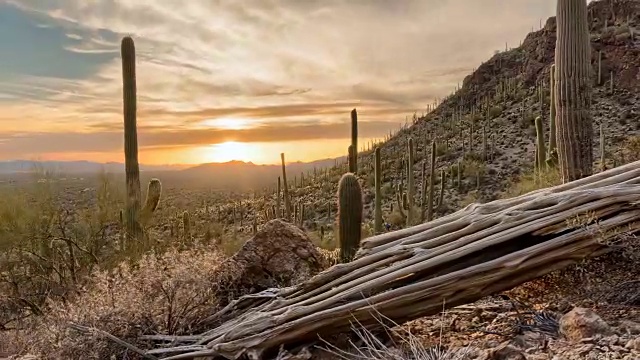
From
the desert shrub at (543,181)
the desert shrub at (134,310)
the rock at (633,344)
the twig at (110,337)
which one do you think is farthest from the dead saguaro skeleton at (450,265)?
the desert shrub at (543,181)

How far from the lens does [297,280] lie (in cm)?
637

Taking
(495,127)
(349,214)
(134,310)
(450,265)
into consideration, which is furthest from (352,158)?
(495,127)

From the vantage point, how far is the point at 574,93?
8.26 m

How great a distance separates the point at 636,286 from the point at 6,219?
1267cm

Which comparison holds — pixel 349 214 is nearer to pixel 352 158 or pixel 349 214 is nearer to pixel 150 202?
pixel 150 202

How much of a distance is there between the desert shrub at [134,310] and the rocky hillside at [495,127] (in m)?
18.4

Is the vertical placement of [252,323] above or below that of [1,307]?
above

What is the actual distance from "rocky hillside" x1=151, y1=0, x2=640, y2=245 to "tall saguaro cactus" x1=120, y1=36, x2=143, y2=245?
12.9m

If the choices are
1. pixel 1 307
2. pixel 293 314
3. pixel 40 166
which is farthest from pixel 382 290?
pixel 40 166

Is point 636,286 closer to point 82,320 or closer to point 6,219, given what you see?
point 82,320

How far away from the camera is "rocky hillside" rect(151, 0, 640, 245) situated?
27.5 m


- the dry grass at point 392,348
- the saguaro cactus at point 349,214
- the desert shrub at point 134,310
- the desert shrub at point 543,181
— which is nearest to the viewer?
the dry grass at point 392,348

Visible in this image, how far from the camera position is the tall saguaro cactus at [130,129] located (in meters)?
11.4

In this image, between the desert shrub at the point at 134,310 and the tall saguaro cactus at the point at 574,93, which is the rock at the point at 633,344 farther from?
the tall saguaro cactus at the point at 574,93
